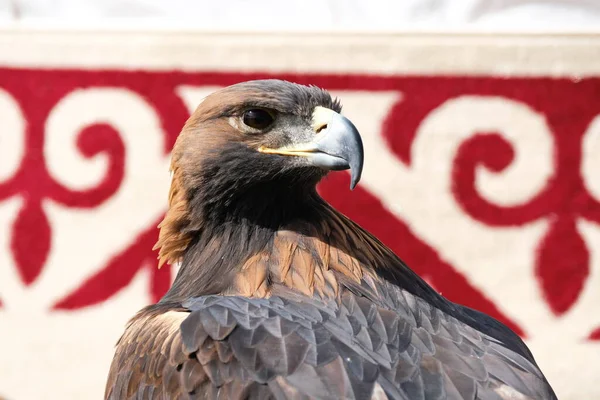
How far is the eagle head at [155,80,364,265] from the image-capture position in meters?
2.10

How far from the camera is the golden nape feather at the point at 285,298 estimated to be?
5.79 feet

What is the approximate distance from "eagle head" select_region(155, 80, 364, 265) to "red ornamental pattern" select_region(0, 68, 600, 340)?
1.35m

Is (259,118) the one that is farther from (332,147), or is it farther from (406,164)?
(406,164)

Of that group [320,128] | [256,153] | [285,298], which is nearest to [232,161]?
[256,153]

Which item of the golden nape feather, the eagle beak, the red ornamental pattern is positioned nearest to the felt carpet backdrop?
the red ornamental pattern

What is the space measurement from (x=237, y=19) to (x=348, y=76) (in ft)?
1.59

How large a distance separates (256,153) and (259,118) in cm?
8

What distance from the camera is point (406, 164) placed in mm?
3564

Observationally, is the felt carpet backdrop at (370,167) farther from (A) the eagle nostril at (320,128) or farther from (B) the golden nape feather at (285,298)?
(A) the eagle nostril at (320,128)

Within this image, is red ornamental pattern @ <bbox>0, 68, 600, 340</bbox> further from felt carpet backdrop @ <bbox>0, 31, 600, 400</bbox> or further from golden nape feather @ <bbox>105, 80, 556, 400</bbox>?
golden nape feather @ <bbox>105, 80, 556, 400</bbox>

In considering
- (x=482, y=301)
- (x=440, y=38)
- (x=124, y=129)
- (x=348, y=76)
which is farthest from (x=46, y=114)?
(x=482, y=301)

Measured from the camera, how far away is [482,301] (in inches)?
140

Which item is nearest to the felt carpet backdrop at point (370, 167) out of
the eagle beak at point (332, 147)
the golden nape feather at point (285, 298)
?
the golden nape feather at point (285, 298)

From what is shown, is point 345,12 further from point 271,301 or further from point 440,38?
point 271,301
